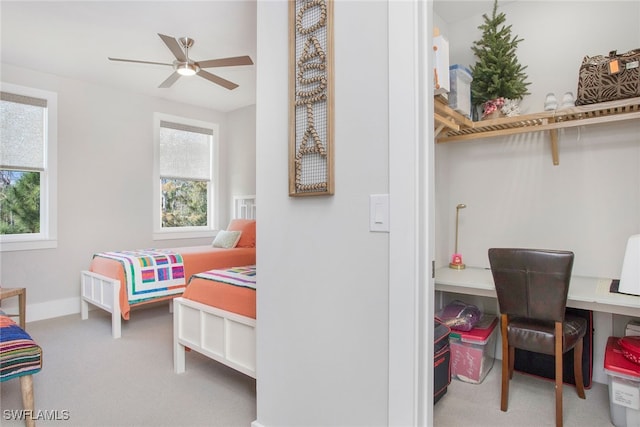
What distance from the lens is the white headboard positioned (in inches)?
201

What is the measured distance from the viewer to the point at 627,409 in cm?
176

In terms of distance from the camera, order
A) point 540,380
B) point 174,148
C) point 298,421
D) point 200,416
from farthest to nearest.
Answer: point 174,148
point 540,380
point 200,416
point 298,421

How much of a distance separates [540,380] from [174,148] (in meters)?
4.67

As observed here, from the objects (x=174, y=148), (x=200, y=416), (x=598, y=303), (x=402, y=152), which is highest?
(x=174, y=148)

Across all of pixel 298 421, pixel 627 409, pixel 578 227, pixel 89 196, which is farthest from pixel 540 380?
pixel 89 196

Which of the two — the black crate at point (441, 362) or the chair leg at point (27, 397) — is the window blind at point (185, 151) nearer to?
the chair leg at point (27, 397)

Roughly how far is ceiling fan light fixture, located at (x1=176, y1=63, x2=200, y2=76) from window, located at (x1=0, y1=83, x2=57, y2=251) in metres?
1.71

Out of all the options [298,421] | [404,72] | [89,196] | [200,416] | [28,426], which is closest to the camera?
[404,72]

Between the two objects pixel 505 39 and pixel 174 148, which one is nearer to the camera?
pixel 505 39

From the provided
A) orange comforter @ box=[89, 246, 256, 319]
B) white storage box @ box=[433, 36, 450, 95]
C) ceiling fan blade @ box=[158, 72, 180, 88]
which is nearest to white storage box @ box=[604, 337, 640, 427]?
white storage box @ box=[433, 36, 450, 95]

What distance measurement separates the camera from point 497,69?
242 centimetres

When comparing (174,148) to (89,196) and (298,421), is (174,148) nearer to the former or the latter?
(89,196)

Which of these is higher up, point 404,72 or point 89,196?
point 404,72

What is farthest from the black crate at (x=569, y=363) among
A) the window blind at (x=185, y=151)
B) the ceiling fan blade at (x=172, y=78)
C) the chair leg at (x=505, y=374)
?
the window blind at (x=185, y=151)
